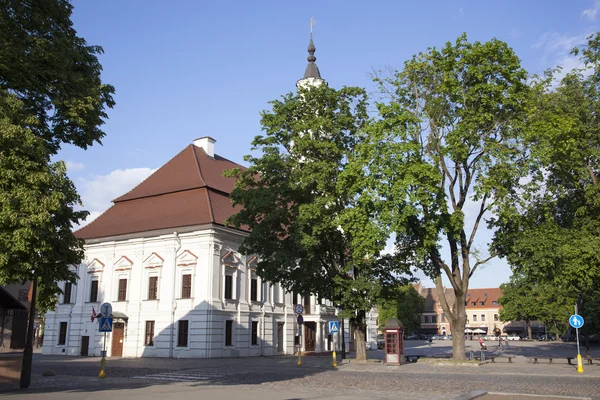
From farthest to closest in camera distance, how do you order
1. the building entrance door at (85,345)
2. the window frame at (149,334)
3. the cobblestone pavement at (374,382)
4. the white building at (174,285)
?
the building entrance door at (85,345)
the window frame at (149,334)
the white building at (174,285)
the cobblestone pavement at (374,382)

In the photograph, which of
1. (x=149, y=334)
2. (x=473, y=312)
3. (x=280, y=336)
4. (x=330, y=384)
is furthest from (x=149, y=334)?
(x=473, y=312)

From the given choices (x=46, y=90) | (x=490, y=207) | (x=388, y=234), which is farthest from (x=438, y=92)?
(x=46, y=90)

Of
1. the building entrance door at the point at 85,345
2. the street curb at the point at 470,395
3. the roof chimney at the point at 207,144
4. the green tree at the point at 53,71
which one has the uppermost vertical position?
the roof chimney at the point at 207,144

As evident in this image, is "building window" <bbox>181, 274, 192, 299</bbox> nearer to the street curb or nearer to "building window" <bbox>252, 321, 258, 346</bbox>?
"building window" <bbox>252, 321, 258, 346</bbox>

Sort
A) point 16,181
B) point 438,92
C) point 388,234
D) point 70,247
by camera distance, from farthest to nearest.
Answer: point 438,92 → point 388,234 → point 70,247 → point 16,181

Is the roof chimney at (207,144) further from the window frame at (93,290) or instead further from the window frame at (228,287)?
the window frame at (93,290)

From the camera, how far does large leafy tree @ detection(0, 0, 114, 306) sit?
12484mm

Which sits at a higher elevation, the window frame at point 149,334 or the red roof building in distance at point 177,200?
the red roof building in distance at point 177,200

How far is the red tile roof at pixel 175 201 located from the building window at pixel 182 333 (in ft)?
22.1

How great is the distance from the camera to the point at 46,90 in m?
14.4

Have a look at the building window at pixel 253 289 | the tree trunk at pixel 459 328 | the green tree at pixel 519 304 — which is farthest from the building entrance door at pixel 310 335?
the green tree at pixel 519 304

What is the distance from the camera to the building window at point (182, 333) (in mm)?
36094

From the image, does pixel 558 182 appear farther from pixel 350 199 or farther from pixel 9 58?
pixel 9 58

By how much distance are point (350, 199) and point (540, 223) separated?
33.6 feet
